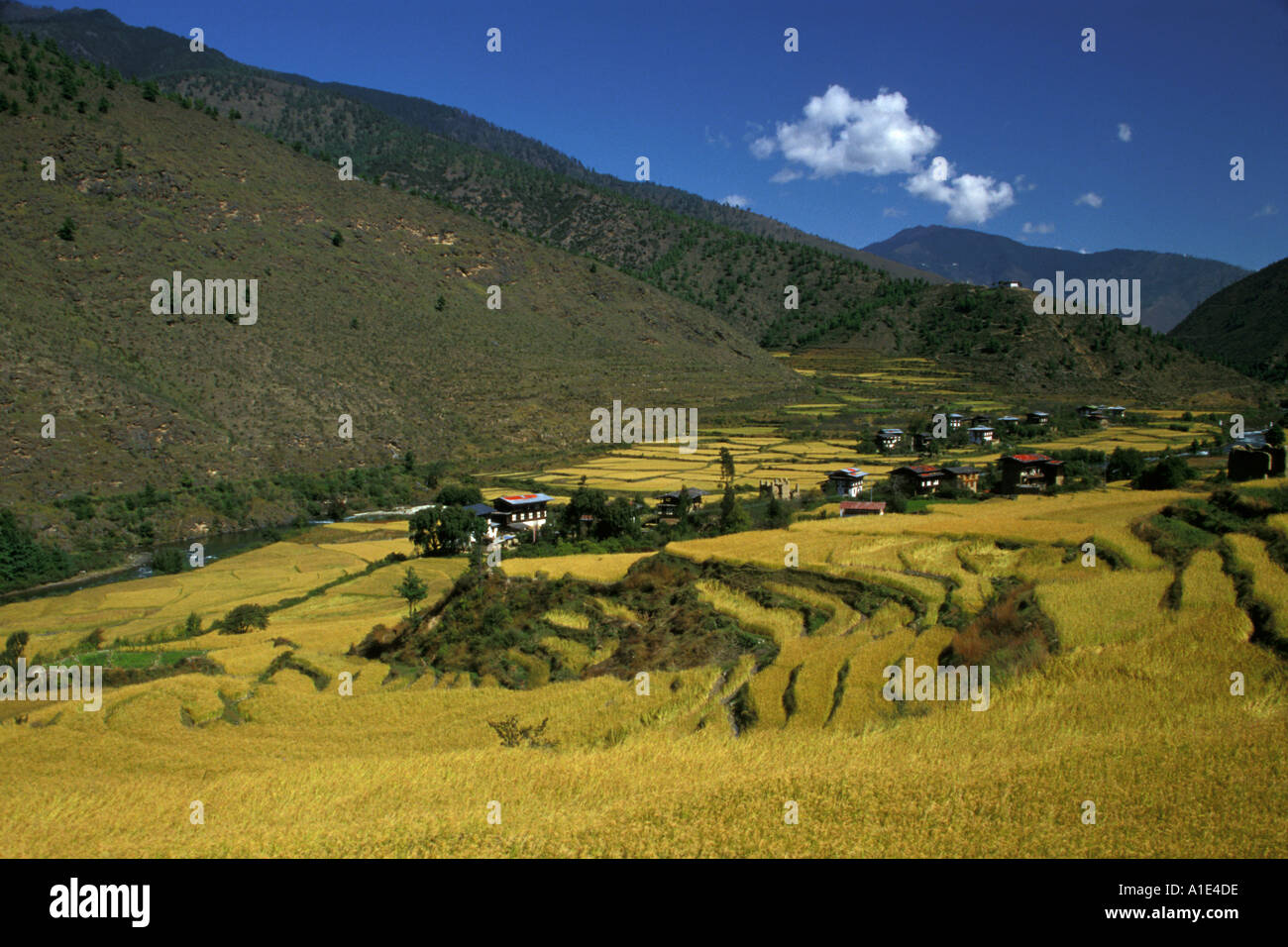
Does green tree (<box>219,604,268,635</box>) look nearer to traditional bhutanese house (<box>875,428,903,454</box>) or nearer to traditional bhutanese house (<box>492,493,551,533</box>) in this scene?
traditional bhutanese house (<box>492,493,551,533</box>)

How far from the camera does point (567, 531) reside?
49344mm

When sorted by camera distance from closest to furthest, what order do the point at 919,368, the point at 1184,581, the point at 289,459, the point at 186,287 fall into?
the point at 1184,581, the point at 289,459, the point at 186,287, the point at 919,368

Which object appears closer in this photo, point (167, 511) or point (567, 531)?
point (567, 531)

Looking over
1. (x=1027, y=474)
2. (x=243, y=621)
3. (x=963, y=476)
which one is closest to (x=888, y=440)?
(x=963, y=476)

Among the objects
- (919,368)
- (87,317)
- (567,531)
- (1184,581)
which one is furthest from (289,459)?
(919,368)

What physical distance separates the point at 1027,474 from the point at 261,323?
Result: 76.0 metres

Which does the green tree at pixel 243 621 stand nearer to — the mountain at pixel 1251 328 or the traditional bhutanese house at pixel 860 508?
the traditional bhutanese house at pixel 860 508

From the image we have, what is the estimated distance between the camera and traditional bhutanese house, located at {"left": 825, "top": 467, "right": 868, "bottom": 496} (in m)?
60.1

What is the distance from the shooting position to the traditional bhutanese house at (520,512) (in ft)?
177

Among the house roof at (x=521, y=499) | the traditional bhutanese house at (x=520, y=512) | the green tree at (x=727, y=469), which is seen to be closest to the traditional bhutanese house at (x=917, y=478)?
the green tree at (x=727, y=469)

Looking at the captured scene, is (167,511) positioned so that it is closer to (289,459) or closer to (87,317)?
(289,459)

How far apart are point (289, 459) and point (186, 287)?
83.1 feet

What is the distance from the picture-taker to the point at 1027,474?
5262 cm

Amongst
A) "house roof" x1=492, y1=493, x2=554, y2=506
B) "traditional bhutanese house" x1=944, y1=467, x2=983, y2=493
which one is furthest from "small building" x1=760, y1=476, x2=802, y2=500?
"house roof" x1=492, y1=493, x2=554, y2=506
